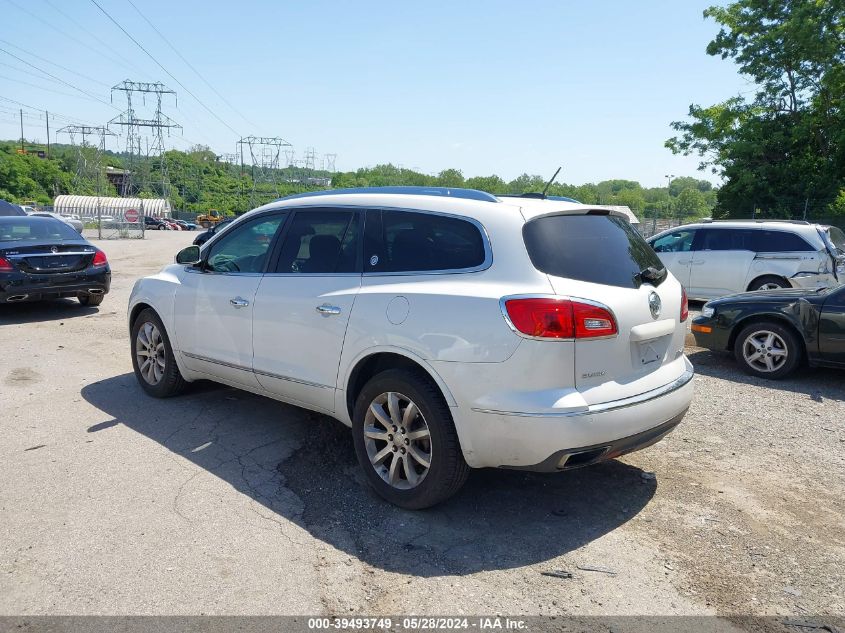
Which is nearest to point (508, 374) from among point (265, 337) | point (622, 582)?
point (622, 582)

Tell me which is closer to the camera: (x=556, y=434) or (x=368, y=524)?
(x=556, y=434)

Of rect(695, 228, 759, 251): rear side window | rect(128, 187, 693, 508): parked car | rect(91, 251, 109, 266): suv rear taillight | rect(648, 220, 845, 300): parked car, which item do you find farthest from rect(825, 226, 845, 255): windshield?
rect(91, 251, 109, 266): suv rear taillight

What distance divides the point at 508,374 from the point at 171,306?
3429mm

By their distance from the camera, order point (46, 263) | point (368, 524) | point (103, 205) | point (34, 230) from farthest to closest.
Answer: point (103, 205) < point (34, 230) < point (46, 263) < point (368, 524)

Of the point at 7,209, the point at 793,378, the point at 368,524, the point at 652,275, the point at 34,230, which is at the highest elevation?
the point at 652,275

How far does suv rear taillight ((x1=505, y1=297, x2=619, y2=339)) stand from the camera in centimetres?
332

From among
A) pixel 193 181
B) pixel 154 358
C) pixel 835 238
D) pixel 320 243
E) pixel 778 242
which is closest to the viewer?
pixel 320 243

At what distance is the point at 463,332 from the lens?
3.46 m

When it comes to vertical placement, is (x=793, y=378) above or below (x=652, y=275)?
below

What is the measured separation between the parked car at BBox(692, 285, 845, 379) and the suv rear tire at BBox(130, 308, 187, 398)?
5.52m

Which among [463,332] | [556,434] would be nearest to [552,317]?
[463,332]

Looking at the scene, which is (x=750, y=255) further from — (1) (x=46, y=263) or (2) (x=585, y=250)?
(1) (x=46, y=263)

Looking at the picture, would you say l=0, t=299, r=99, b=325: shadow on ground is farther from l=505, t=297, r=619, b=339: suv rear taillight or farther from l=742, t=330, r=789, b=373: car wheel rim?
l=742, t=330, r=789, b=373: car wheel rim

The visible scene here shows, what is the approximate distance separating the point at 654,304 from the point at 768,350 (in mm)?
4018
